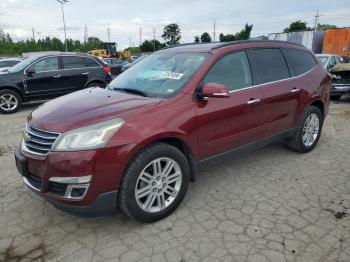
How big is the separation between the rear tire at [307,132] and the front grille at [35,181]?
3.71 metres

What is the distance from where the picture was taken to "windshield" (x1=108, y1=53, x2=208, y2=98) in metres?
3.53

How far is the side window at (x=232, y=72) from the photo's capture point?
3.67 metres

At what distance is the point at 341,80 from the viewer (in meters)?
10.2

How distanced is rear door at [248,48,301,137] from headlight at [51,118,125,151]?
2154mm

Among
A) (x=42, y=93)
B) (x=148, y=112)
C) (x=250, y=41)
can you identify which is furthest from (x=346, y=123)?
(x=42, y=93)

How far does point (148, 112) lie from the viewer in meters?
3.08

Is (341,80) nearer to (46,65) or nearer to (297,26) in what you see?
(46,65)

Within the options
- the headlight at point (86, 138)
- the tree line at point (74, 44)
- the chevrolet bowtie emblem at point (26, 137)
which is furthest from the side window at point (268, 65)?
the tree line at point (74, 44)

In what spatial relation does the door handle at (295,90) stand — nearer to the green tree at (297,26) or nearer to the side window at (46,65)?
the side window at (46,65)

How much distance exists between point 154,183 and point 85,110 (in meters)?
0.99

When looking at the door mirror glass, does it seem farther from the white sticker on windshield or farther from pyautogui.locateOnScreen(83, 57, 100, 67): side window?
the white sticker on windshield

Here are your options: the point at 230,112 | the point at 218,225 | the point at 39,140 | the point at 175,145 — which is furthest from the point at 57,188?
the point at 230,112

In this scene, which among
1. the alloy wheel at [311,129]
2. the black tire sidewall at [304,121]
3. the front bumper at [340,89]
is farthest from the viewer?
the front bumper at [340,89]

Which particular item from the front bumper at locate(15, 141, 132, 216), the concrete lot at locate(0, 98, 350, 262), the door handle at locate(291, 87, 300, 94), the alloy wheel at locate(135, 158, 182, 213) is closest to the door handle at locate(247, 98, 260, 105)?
the door handle at locate(291, 87, 300, 94)
